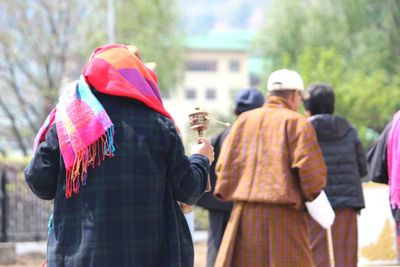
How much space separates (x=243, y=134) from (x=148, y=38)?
975 inches

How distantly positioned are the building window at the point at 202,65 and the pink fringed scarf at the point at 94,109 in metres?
73.4

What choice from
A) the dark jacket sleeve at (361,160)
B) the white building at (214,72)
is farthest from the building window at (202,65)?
the dark jacket sleeve at (361,160)

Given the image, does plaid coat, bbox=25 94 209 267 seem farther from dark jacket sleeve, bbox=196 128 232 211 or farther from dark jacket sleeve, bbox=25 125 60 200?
dark jacket sleeve, bbox=196 128 232 211

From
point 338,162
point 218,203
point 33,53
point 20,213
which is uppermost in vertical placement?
point 33,53

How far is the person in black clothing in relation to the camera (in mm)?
6289

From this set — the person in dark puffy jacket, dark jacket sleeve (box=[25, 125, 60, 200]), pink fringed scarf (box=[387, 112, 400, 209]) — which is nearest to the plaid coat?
dark jacket sleeve (box=[25, 125, 60, 200])

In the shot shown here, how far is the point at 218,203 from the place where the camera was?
6.27 meters

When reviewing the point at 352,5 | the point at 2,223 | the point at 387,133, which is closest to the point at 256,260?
the point at 387,133

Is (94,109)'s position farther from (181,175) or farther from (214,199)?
(214,199)

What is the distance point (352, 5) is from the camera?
3056cm

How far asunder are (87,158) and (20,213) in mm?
7875

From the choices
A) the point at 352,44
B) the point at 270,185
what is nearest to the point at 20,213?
the point at 270,185

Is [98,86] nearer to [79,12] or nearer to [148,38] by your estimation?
[79,12]

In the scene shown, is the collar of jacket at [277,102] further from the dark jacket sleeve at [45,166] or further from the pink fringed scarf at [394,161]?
the dark jacket sleeve at [45,166]
